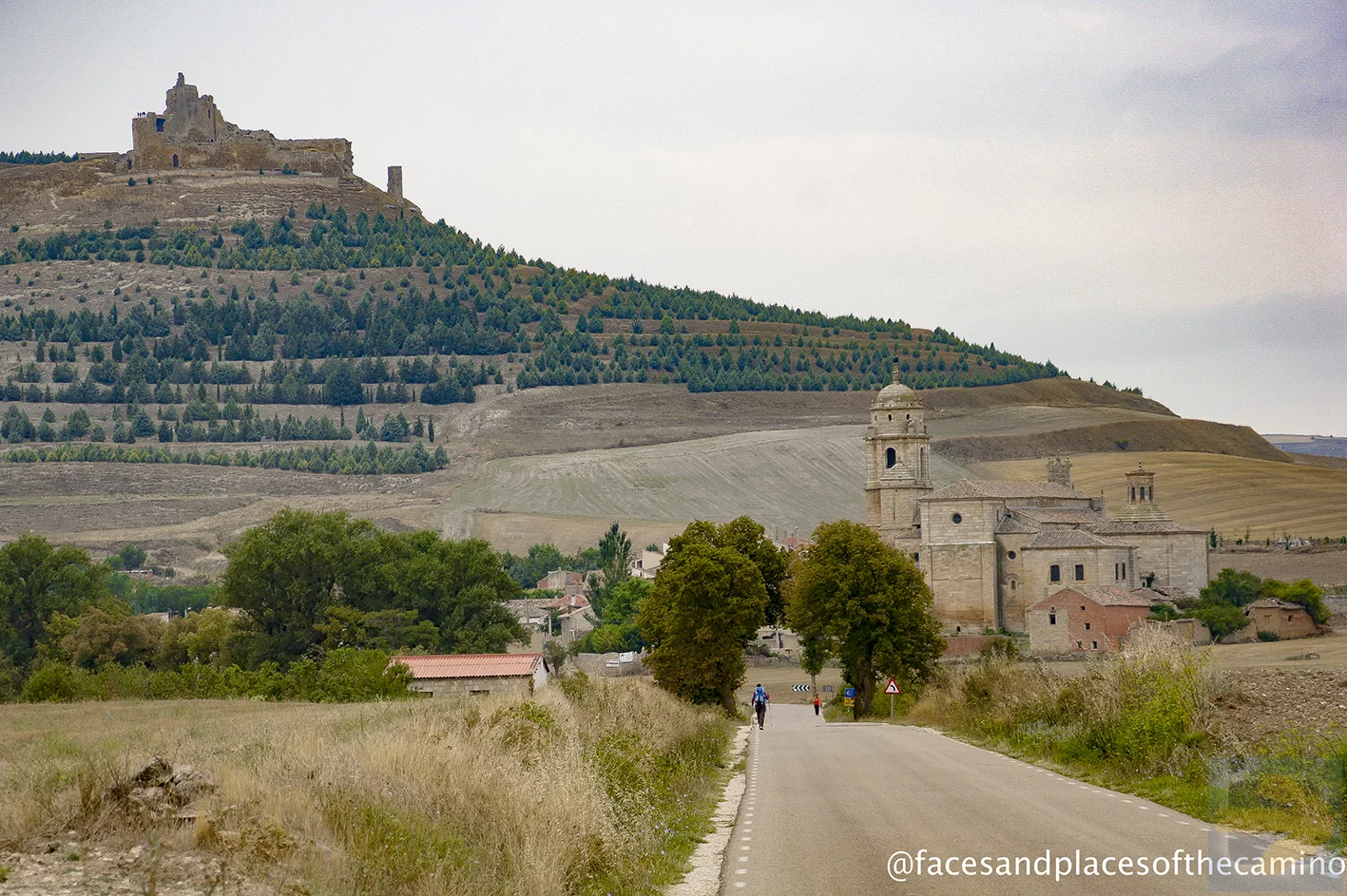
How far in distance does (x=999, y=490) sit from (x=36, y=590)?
184 feet

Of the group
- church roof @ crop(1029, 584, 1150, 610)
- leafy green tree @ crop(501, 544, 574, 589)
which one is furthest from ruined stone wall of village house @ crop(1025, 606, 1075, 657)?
leafy green tree @ crop(501, 544, 574, 589)

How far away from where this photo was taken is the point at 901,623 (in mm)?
52531

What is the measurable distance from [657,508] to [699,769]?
446ft

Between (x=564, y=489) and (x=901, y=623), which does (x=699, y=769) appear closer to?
(x=901, y=623)

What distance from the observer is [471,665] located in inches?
1946

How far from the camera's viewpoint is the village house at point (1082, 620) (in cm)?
8019

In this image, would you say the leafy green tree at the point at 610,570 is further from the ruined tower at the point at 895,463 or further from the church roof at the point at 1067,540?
the church roof at the point at 1067,540

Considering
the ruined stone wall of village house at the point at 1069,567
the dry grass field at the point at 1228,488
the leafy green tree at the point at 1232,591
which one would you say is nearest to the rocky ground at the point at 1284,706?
the leafy green tree at the point at 1232,591

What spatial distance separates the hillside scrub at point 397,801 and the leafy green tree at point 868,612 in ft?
110

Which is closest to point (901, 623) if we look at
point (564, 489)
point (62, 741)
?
point (62, 741)

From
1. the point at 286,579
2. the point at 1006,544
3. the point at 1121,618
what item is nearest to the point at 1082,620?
the point at 1121,618

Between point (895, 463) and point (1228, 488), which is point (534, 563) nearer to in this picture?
point (895, 463)

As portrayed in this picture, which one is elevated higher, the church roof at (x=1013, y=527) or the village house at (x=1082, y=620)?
the church roof at (x=1013, y=527)

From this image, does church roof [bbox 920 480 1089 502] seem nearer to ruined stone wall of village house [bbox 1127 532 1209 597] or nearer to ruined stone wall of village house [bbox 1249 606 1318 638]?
ruined stone wall of village house [bbox 1127 532 1209 597]
